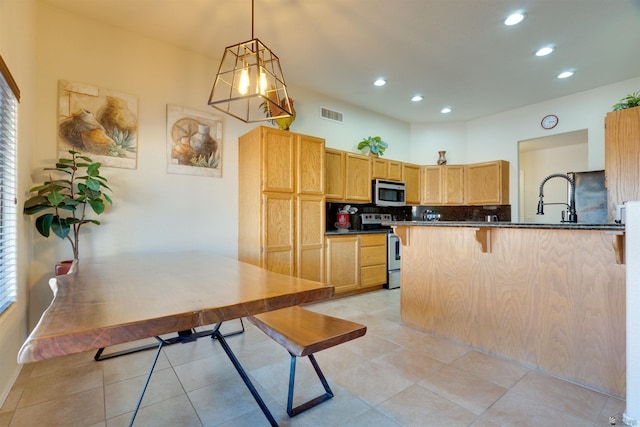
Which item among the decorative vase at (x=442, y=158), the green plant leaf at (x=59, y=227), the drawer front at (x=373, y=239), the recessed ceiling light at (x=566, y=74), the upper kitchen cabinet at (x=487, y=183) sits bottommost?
the drawer front at (x=373, y=239)

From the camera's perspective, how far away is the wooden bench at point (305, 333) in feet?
4.92

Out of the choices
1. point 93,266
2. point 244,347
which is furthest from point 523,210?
point 93,266

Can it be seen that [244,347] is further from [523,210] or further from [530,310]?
[523,210]

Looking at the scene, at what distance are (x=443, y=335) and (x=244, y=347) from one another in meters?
1.77

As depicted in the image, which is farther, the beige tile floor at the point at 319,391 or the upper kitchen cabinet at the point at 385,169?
the upper kitchen cabinet at the point at 385,169

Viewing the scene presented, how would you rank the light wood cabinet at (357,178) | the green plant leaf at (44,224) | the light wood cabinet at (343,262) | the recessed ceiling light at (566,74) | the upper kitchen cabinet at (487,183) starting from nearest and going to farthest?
1. the green plant leaf at (44,224)
2. the recessed ceiling light at (566,74)
3. the light wood cabinet at (343,262)
4. the light wood cabinet at (357,178)
5. the upper kitchen cabinet at (487,183)

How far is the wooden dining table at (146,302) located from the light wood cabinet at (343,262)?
2257mm

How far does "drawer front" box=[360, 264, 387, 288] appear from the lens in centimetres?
430

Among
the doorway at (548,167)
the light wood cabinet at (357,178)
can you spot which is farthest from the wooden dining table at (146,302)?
the doorway at (548,167)

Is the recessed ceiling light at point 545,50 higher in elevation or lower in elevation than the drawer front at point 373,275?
higher

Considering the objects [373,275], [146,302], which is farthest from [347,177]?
[146,302]

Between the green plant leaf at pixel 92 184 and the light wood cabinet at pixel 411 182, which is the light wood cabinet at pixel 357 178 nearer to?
the light wood cabinet at pixel 411 182

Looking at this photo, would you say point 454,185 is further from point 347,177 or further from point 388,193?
point 347,177

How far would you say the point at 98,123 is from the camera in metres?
2.83
